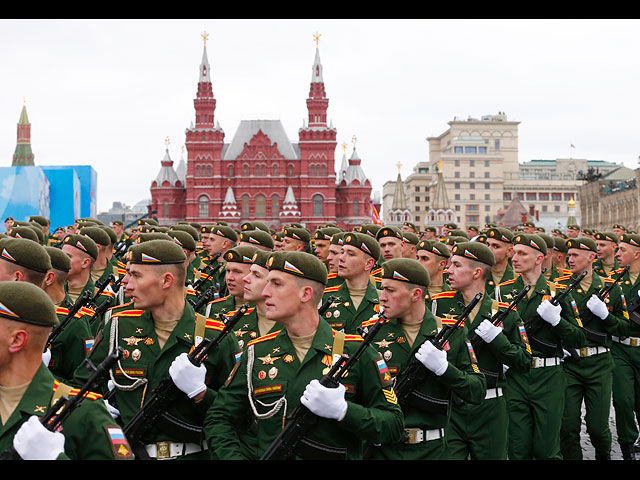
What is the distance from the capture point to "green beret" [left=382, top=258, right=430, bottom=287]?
550cm

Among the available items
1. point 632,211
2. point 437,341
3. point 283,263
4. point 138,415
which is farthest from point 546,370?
point 632,211

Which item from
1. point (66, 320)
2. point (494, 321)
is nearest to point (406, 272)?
point (494, 321)

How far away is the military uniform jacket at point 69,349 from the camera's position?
530 cm

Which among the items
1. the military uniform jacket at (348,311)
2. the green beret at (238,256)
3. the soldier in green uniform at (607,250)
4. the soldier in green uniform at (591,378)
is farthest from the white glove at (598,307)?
the green beret at (238,256)

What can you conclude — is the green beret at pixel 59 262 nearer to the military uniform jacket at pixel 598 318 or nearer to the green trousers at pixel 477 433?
the green trousers at pixel 477 433

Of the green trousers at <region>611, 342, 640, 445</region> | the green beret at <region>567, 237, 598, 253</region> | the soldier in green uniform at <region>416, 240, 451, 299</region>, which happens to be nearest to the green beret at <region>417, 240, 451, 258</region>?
the soldier in green uniform at <region>416, 240, 451, 299</region>

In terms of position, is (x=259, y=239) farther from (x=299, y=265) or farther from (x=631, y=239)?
(x=631, y=239)

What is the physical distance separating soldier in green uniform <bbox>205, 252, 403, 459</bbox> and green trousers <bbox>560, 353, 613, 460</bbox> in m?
4.93

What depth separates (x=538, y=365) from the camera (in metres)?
7.79

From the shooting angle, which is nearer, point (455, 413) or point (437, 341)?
point (437, 341)

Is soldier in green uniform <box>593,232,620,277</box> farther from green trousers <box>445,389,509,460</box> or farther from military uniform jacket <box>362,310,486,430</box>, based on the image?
military uniform jacket <box>362,310,486,430</box>
